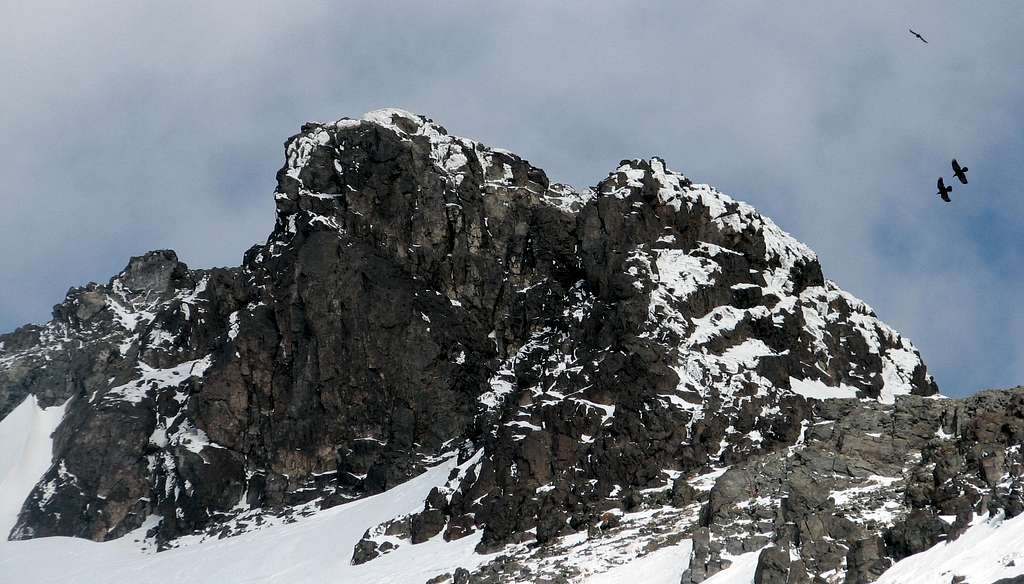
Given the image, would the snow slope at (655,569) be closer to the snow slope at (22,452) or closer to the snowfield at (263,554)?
the snowfield at (263,554)

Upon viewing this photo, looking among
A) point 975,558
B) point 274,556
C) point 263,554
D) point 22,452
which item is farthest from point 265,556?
point 975,558

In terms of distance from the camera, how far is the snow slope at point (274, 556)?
78688mm

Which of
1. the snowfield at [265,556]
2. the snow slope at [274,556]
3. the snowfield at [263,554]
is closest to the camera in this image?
the snowfield at [263,554]

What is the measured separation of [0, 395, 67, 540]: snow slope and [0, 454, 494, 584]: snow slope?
288 inches

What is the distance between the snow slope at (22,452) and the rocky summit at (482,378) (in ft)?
5.45

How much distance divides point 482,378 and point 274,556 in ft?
89.8

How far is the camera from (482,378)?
4296 inches

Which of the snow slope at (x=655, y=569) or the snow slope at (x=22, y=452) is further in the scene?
the snow slope at (x=22, y=452)

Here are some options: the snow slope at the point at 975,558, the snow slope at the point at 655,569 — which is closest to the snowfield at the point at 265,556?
the snow slope at the point at 655,569

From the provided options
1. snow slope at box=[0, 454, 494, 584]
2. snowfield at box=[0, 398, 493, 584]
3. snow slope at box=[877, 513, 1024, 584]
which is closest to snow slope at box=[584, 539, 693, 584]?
snowfield at box=[0, 398, 493, 584]

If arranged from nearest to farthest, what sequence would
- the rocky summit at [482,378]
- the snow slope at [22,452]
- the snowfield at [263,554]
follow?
the snowfield at [263,554] < the rocky summit at [482,378] < the snow slope at [22,452]

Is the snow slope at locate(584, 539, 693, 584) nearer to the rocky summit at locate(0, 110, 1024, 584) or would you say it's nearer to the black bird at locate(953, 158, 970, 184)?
the rocky summit at locate(0, 110, 1024, 584)

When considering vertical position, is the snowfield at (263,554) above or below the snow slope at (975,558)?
above

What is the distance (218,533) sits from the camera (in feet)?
339
